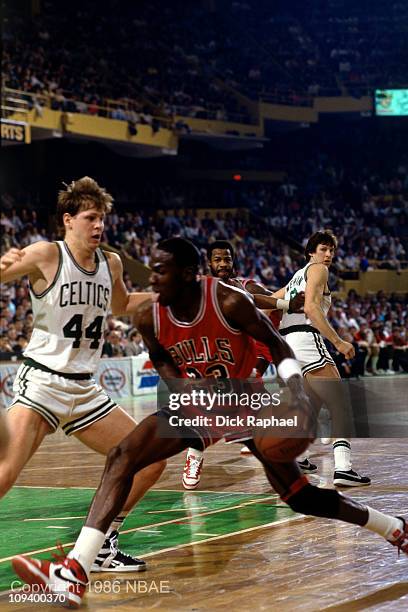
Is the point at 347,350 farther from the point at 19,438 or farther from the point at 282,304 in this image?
the point at 19,438

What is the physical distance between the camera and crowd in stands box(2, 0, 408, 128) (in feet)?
118

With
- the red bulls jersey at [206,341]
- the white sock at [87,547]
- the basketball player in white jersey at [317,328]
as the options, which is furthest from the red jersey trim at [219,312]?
the basketball player in white jersey at [317,328]

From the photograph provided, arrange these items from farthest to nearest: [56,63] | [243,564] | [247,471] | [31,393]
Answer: [56,63] → [247,471] → [243,564] → [31,393]

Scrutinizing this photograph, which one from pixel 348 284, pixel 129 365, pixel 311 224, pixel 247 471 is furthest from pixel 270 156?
pixel 247 471

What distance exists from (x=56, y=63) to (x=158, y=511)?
2981 centimetres

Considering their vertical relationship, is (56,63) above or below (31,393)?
above

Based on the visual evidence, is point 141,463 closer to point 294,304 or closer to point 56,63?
point 294,304

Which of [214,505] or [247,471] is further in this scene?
[247,471]

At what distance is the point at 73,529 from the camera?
7.86 m

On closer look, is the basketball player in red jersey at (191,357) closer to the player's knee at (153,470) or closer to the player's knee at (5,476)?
the player's knee at (5,476)

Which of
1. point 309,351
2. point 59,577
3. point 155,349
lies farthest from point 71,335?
point 309,351

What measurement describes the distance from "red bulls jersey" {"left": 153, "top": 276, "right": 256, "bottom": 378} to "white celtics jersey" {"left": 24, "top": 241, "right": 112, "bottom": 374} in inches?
22.1

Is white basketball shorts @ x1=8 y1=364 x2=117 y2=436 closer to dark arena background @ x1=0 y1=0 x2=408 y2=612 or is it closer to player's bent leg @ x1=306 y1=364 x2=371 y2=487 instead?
dark arena background @ x1=0 y1=0 x2=408 y2=612

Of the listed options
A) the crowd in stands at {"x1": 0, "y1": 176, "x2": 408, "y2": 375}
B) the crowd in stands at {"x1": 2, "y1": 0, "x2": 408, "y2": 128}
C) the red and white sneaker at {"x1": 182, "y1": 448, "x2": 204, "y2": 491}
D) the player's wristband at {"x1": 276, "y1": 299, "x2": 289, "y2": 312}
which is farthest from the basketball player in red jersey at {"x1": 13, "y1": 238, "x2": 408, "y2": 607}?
the crowd in stands at {"x1": 2, "y1": 0, "x2": 408, "y2": 128}
